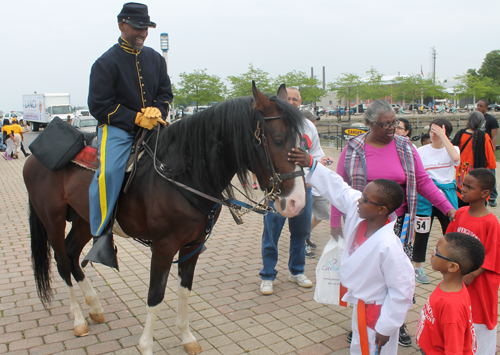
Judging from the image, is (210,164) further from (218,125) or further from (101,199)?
(101,199)

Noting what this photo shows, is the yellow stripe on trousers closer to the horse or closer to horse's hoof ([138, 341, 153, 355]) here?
the horse

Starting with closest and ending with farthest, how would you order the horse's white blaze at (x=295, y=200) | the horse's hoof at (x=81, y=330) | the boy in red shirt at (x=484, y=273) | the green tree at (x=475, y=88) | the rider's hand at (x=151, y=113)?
the horse's white blaze at (x=295, y=200)
the boy in red shirt at (x=484, y=273)
the rider's hand at (x=151, y=113)
the horse's hoof at (x=81, y=330)
the green tree at (x=475, y=88)

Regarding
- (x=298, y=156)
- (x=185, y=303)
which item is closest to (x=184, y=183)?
(x=298, y=156)

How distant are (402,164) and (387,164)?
5.3 inches

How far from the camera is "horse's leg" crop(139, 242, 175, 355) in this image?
295 centimetres

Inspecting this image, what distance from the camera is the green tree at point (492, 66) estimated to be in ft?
228

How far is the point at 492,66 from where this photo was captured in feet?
229

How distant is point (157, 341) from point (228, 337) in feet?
2.02

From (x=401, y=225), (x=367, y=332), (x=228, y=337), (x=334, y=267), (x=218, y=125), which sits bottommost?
(x=228, y=337)

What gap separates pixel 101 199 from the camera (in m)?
3.00

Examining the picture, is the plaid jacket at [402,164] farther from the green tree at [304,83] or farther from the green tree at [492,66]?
the green tree at [492,66]

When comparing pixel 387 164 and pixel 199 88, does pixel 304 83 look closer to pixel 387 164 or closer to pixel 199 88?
pixel 199 88

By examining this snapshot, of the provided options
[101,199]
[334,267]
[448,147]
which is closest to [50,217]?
[101,199]

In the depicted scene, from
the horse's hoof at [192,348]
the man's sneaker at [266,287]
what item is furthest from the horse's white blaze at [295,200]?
the man's sneaker at [266,287]
